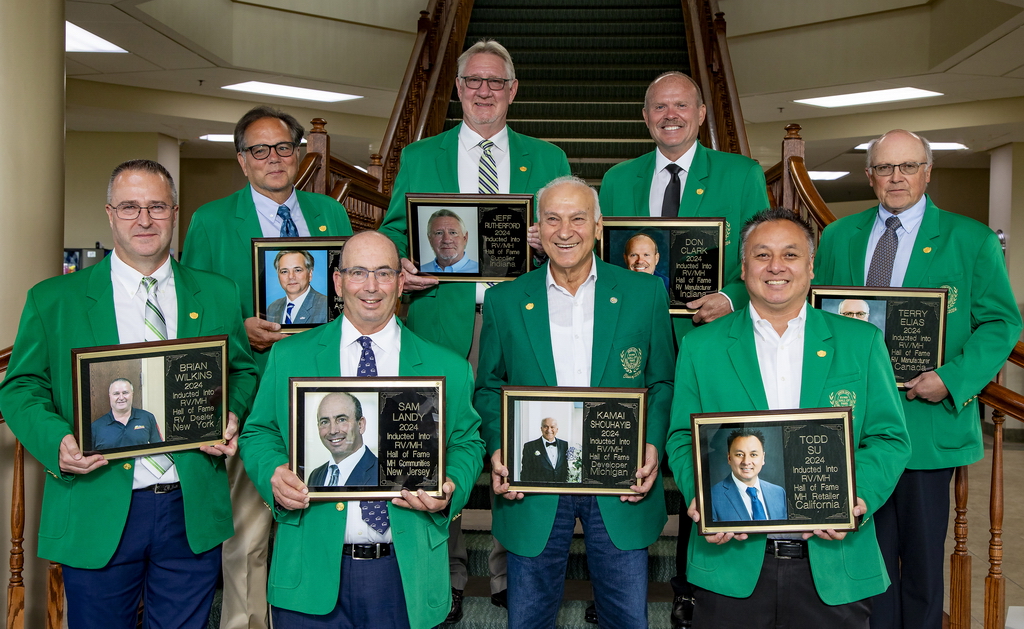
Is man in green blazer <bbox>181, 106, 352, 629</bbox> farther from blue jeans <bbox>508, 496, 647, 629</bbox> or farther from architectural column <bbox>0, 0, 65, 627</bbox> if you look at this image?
architectural column <bbox>0, 0, 65, 627</bbox>

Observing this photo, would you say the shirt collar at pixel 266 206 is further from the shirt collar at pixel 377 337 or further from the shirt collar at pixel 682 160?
the shirt collar at pixel 682 160

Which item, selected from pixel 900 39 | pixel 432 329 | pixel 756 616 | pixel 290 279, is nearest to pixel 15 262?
pixel 290 279

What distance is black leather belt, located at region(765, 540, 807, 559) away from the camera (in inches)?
89.4

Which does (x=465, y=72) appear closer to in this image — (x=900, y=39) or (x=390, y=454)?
(x=390, y=454)

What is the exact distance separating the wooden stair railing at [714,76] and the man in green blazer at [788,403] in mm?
3616

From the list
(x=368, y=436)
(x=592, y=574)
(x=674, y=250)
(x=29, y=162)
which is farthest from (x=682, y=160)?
(x=29, y=162)

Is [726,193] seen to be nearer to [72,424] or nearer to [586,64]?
[72,424]

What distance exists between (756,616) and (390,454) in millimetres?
1066

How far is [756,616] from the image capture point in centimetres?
225

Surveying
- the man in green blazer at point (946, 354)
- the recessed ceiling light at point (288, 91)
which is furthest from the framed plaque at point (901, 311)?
the recessed ceiling light at point (288, 91)

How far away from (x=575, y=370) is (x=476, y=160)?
1078mm

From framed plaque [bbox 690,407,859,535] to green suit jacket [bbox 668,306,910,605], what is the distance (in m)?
0.11

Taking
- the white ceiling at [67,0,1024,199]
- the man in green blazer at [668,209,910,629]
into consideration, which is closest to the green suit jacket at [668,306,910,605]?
the man in green blazer at [668,209,910,629]

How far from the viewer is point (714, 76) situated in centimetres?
770
